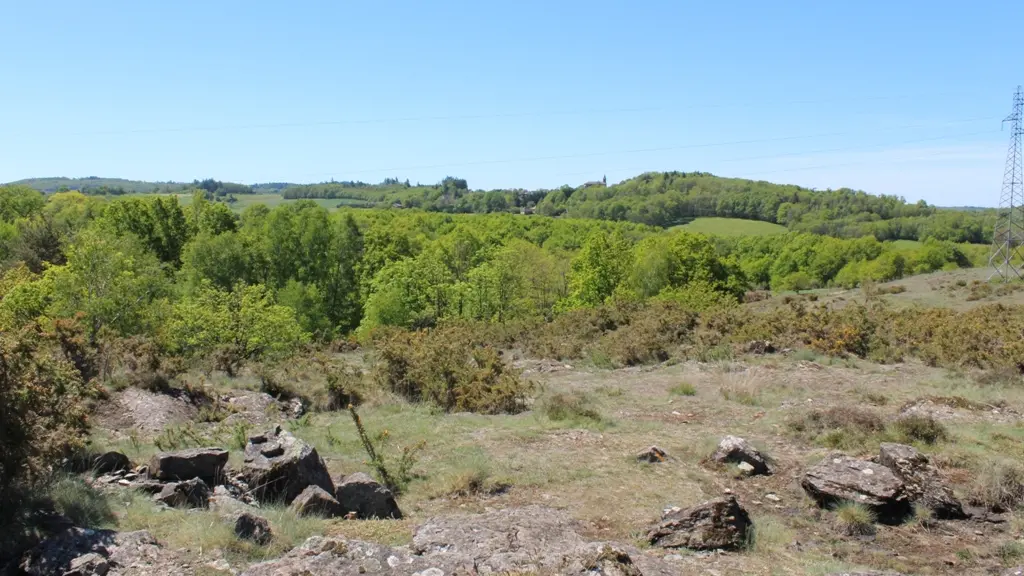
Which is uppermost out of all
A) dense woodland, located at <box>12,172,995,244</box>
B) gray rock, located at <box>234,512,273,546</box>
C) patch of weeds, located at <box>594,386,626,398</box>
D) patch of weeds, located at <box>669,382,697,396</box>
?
dense woodland, located at <box>12,172,995,244</box>

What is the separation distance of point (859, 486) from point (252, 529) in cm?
749

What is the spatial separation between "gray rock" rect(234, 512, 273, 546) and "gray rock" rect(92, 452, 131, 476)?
3100mm

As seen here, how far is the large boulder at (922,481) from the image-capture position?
8227 mm

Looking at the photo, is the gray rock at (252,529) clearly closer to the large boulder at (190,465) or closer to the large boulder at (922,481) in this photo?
the large boulder at (190,465)

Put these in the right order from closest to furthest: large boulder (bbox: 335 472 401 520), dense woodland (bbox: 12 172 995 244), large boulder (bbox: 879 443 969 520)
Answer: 1. large boulder (bbox: 335 472 401 520)
2. large boulder (bbox: 879 443 969 520)
3. dense woodland (bbox: 12 172 995 244)

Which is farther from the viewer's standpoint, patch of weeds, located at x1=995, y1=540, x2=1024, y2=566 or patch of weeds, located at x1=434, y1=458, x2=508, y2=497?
patch of weeds, located at x1=434, y1=458, x2=508, y2=497

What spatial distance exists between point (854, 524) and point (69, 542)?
8.59 metres

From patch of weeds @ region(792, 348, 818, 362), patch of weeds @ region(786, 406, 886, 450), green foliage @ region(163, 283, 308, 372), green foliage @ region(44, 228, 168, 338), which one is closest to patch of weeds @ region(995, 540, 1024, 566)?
patch of weeds @ region(786, 406, 886, 450)

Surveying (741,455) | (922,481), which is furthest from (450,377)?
(922,481)

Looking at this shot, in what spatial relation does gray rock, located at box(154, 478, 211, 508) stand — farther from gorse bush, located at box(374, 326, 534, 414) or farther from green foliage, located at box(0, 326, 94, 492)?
gorse bush, located at box(374, 326, 534, 414)

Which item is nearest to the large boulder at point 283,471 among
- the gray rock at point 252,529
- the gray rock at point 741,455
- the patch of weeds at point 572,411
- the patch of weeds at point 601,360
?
the gray rock at point 252,529

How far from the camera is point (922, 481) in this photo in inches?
336

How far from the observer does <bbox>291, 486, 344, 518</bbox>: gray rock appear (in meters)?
7.77

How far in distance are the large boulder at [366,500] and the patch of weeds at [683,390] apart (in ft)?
33.0
